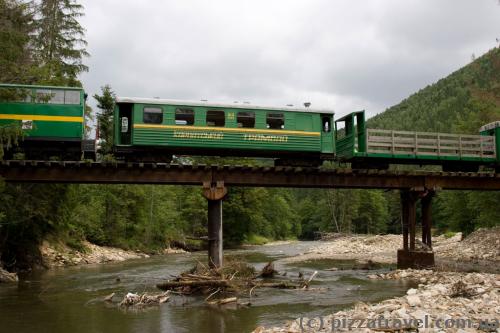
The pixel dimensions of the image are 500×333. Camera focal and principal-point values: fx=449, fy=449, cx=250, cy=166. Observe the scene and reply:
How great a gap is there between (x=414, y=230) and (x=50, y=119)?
58.4 ft

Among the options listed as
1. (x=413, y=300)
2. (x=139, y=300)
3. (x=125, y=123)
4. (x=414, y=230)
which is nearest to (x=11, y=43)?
(x=125, y=123)

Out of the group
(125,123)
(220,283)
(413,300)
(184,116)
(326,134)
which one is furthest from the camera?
(326,134)

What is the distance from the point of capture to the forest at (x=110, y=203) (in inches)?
844

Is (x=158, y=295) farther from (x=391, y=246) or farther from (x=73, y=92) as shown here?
(x=391, y=246)

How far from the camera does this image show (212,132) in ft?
64.5

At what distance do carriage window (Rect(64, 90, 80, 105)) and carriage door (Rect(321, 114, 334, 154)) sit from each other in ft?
36.8

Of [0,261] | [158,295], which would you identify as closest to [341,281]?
[158,295]

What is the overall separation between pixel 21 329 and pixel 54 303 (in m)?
3.62

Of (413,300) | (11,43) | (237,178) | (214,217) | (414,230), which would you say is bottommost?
(413,300)

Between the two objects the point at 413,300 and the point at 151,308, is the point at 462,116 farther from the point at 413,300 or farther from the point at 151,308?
the point at 151,308

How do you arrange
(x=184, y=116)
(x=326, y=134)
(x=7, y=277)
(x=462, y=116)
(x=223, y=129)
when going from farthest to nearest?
(x=462, y=116) < (x=326, y=134) < (x=7, y=277) < (x=223, y=129) < (x=184, y=116)

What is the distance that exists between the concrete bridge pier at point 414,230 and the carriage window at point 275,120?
24.4 ft

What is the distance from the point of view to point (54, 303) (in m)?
15.5

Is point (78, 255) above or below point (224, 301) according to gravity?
below
